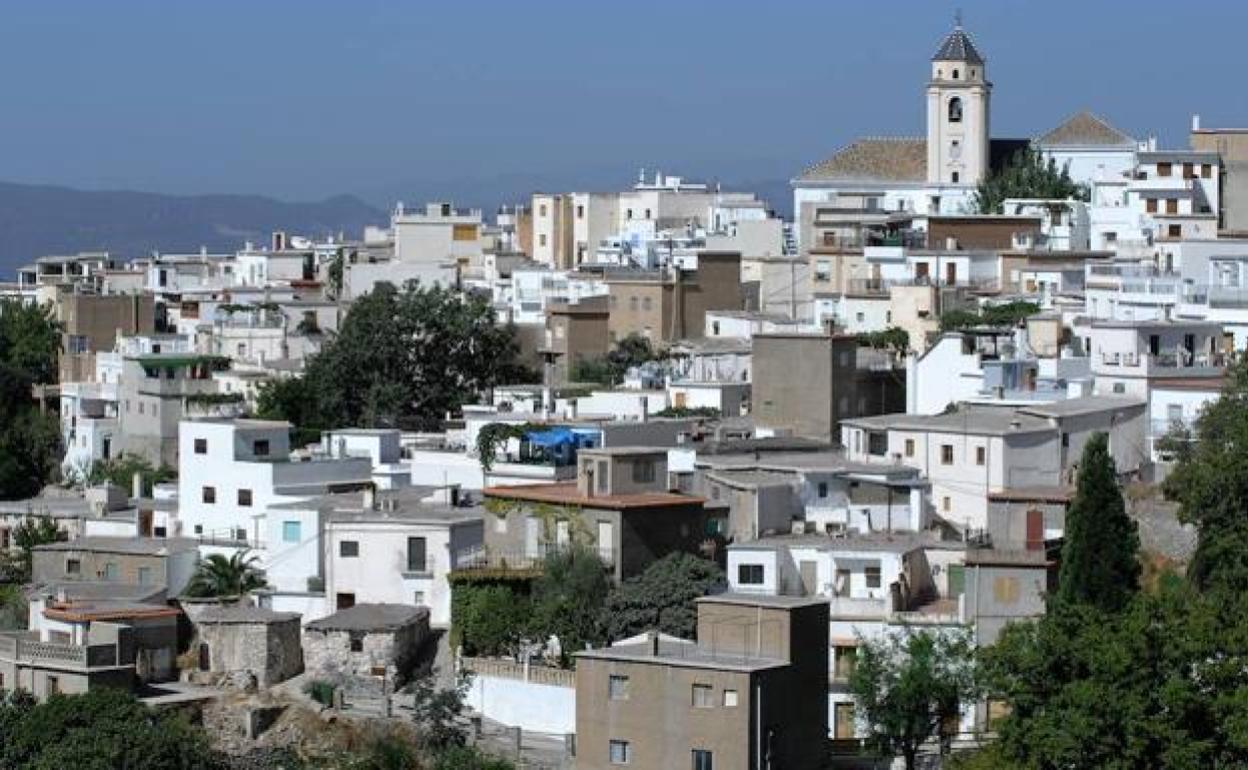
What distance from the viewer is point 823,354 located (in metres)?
46.1

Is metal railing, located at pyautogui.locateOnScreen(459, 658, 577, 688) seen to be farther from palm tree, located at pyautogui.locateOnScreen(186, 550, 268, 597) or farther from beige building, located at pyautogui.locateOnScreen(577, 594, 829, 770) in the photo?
palm tree, located at pyautogui.locateOnScreen(186, 550, 268, 597)

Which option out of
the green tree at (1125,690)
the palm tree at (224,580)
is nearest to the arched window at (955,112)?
the palm tree at (224,580)

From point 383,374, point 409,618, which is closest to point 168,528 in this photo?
point 409,618

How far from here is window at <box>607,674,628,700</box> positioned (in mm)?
31812

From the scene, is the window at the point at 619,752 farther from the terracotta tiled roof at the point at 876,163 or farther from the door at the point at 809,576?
the terracotta tiled roof at the point at 876,163

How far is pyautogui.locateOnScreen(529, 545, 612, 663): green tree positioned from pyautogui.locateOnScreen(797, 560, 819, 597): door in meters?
2.20

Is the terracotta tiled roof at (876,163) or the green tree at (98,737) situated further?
the terracotta tiled roof at (876,163)

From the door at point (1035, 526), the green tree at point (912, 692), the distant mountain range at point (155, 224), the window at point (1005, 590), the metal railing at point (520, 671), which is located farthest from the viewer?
the distant mountain range at point (155, 224)

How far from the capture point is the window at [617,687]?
31.8 m

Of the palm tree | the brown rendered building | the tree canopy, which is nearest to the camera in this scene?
the brown rendered building

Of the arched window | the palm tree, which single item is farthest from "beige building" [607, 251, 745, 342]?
the palm tree

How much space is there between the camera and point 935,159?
78250 mm

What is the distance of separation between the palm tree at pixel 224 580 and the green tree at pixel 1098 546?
33.2 ft

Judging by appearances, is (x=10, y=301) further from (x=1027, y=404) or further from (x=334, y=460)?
(x=1027, y=404)
